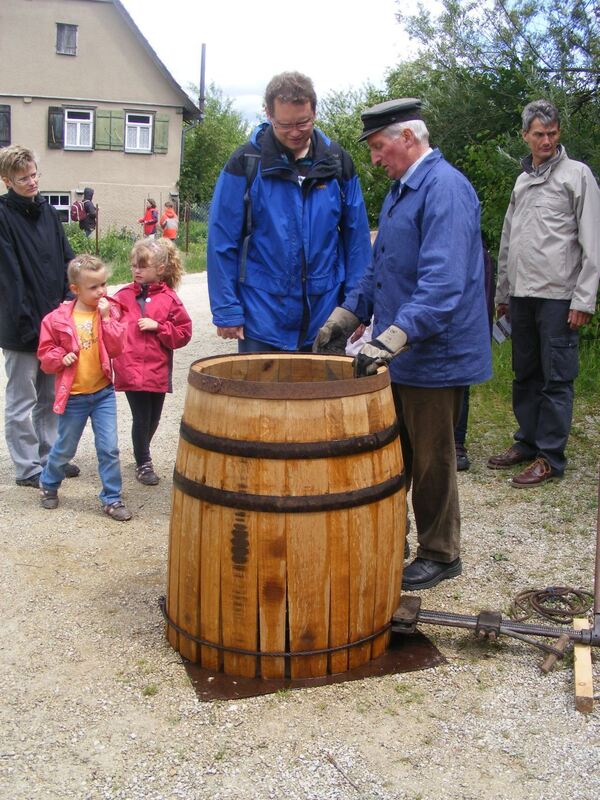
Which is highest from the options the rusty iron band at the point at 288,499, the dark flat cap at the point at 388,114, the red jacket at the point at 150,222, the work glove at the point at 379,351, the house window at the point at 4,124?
the house window at the point at 4,124

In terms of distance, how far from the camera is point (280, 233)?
14.3 ft

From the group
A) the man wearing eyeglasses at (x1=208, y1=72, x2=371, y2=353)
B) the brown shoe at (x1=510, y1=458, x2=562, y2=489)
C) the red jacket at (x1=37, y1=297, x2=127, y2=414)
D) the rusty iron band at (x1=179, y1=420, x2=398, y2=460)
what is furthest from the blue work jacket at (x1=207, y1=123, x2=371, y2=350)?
the brown shoe at (x1=510, y1=458, x2=562, y2=489)

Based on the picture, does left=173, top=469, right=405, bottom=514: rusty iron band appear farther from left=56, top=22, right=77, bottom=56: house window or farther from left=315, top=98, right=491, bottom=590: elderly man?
left=56, top=22, right=77, bottom=56: house window

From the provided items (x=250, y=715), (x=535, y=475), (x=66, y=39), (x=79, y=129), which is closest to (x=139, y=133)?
(x=79, y=129)

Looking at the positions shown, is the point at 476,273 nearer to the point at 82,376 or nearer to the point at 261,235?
the point at 261,235

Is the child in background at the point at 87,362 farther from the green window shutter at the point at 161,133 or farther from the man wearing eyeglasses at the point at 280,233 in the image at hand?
the green window shutter at the point at 161,133

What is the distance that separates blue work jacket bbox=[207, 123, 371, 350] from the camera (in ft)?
14.3

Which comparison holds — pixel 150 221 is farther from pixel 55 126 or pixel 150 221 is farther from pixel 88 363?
pixel 88 363

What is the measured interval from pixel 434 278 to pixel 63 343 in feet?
7.39

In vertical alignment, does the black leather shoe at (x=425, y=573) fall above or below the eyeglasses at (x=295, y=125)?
below

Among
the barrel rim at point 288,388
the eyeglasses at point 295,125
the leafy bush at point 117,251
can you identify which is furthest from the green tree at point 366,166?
the leafy bush at point 117,251

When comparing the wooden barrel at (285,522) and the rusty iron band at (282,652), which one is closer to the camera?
the wooden barrel at (285,522)

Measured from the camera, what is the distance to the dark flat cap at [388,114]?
12.4 feet

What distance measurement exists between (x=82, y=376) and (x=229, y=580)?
2152mm
